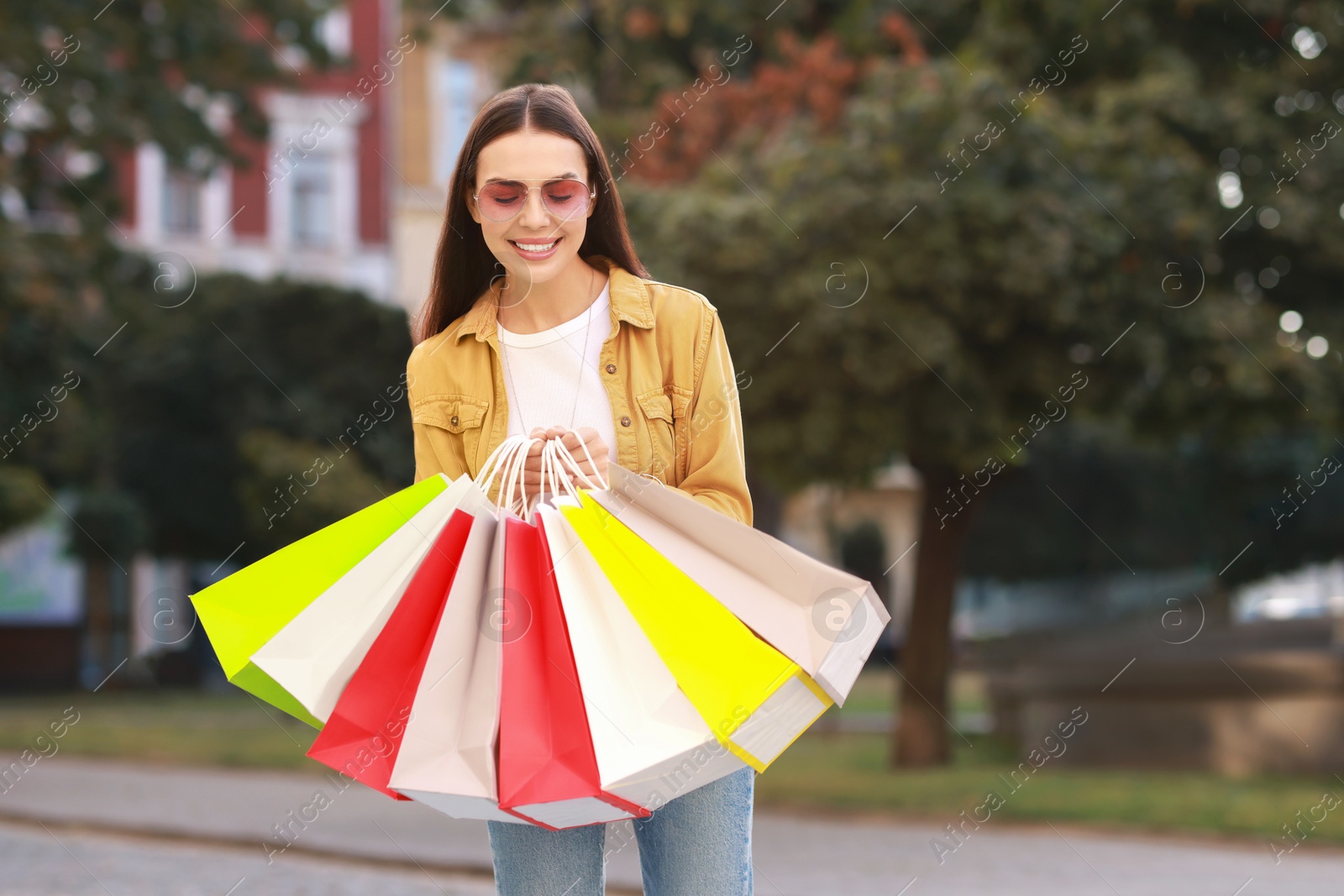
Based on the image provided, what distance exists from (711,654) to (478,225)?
96 cm

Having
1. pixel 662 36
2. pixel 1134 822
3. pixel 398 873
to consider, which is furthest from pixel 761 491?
pixel 398 873

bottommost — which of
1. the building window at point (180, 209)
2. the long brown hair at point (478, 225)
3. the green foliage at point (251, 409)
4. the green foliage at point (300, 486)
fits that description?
the long brown hair at point (478, 225)

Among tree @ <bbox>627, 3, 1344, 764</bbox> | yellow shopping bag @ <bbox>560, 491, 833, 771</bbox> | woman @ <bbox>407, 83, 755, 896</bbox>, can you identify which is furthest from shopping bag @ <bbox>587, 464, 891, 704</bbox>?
tree @ <bbox>627, 3, 1344, 764</bbox>

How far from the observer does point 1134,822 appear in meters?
9.80

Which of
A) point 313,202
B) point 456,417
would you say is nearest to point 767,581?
point 456,417

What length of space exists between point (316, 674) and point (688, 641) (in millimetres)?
544

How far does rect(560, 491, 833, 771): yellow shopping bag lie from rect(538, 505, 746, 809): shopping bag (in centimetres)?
2

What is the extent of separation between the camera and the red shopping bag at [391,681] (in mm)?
2268

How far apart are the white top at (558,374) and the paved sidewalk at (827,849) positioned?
18.3 ft

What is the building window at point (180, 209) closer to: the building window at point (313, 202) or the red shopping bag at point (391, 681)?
the building window at point (313, 202)

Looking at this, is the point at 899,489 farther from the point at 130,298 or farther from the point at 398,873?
the point at 398,873

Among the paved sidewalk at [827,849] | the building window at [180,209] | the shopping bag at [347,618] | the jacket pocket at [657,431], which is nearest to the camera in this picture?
the shopping bag at [347,618]

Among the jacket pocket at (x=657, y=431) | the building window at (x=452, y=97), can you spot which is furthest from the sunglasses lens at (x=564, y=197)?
the building window at (x=452, y=97)

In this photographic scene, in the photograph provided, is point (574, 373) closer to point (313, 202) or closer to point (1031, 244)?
point (1031, 244)
